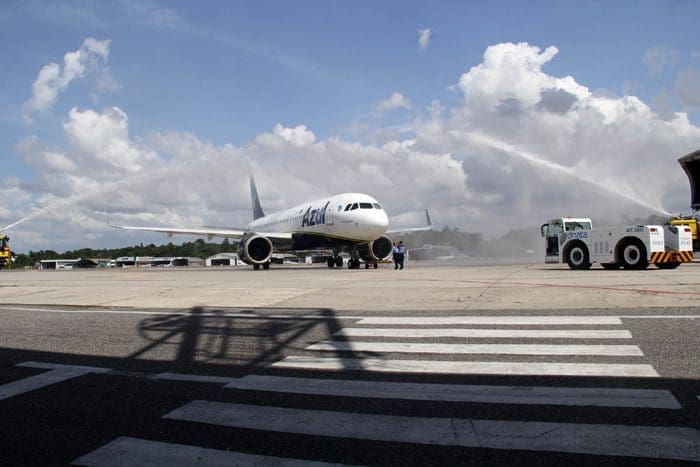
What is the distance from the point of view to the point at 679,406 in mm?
4500

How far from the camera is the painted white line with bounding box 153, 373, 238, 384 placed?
19.2 feet

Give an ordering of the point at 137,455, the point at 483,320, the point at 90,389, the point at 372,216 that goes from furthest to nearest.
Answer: the point at 372,216
the point at 483,320
the point at 90,389
the point at 137,455

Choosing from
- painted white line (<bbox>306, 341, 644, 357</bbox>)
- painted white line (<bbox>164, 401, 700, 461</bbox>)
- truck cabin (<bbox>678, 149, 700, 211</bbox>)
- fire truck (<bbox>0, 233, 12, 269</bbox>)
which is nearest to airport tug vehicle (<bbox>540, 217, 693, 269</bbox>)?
truck cabin (<bbox>678, 149, 700, 211</bbox>)

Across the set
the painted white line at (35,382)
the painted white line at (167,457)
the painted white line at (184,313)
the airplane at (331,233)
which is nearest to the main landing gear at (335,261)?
the airplane at (331,233)

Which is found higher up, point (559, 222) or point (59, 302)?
point (559, 222)

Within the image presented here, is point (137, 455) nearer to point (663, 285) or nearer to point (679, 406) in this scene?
point (679, 406)

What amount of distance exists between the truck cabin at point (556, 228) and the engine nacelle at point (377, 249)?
8.90m

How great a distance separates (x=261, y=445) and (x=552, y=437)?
215 cm

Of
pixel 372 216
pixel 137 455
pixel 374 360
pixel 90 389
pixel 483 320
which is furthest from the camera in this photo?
pixel 372 216

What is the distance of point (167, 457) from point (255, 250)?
2817cm

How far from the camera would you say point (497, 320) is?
29.5ft

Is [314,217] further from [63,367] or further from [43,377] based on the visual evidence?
[43,377]

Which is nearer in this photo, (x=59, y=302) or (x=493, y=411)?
(x=493, y=411)

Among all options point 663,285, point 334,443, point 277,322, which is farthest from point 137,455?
point 663,285
